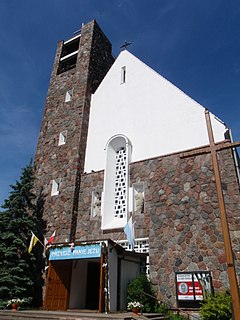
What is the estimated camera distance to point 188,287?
9.95 meters

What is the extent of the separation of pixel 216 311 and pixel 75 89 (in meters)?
14.0

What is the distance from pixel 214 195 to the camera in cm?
1091

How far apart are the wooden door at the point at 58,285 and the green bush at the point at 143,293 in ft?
8.45

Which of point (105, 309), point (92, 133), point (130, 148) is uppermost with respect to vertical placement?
point (92, 133)

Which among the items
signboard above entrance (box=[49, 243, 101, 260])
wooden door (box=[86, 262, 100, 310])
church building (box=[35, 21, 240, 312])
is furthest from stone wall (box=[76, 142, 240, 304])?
signboard above entrance (box=[49, 243, 101, 260])

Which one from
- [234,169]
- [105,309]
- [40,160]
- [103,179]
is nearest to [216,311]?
[105,309]

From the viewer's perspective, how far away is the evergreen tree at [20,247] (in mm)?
12328

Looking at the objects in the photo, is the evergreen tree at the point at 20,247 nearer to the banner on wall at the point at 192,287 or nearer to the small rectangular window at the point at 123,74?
the banner on wall at the point at 192,287

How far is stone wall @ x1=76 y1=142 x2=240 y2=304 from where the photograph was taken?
10211 millimetres

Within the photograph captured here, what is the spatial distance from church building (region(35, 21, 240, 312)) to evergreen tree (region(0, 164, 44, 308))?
877 mm

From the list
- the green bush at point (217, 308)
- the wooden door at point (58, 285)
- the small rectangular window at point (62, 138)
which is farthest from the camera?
the small rectangular window at point (62, 138)

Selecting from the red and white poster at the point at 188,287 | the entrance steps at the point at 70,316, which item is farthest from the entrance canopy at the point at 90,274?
the red and white poster at the point at 188,287

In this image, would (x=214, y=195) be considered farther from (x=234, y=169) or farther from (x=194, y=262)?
(x=194, y=262)

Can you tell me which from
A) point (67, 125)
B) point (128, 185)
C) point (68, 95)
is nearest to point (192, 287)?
point (128, 185)
